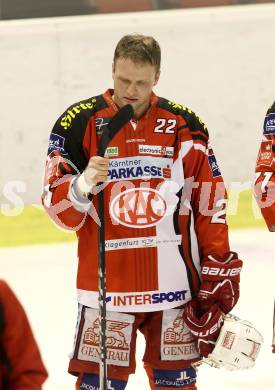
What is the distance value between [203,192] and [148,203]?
0.15m

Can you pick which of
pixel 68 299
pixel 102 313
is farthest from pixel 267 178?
pixel 68 299

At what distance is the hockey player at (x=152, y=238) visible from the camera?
3000mm

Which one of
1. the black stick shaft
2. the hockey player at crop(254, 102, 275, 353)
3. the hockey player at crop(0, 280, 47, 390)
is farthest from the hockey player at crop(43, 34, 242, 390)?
the hockey player at crop(0, 280, 47, 390)

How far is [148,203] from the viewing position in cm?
303

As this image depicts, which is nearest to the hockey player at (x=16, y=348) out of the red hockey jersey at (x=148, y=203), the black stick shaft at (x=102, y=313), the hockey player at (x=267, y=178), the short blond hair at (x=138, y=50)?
the black stick shaft at (x=102, y=313)

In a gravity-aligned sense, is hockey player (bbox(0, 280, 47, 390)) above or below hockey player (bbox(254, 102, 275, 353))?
below

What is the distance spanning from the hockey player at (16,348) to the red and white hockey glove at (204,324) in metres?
1.04

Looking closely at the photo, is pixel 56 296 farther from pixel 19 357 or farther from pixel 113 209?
pixel 19 357

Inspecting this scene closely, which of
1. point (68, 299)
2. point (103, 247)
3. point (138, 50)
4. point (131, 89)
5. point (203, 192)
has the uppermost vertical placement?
point (138, 50)

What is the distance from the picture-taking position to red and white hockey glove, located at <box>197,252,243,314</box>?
301 centimetres

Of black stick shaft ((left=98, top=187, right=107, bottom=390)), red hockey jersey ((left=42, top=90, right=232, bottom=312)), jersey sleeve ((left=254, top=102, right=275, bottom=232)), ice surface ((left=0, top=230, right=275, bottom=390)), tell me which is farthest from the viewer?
ice surface ((left=0, top=230, right=275, bottom=390))

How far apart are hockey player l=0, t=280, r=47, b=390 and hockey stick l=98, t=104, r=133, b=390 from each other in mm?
788

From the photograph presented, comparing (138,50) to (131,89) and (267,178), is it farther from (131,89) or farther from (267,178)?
(267,178)

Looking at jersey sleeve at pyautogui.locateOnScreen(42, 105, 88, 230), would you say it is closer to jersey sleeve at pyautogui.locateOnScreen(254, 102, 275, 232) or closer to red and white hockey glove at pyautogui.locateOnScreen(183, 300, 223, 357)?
red and white hockey glove at pyautogui.locateOnScreen(183, 300, 223, 357)
